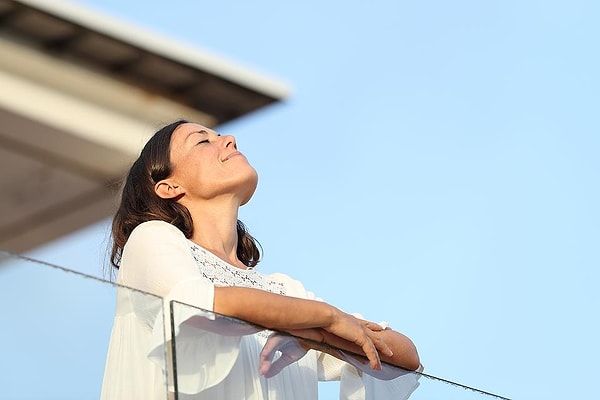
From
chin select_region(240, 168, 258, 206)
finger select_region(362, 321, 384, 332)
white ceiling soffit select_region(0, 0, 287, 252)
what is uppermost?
white ceiling soffit select_region(0, 0, 287, 252)

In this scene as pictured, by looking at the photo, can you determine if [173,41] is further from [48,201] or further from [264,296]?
[264,296]

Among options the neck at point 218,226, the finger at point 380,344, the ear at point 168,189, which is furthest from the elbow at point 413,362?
the ear at point 168,189

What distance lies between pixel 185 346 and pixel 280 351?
10.0 inches

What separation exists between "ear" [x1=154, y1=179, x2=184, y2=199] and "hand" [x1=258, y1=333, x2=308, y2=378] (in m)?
0.65

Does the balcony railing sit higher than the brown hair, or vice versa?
the brown hair

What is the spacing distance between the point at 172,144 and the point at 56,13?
18.3 ft

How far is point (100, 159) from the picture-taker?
9.53 metres

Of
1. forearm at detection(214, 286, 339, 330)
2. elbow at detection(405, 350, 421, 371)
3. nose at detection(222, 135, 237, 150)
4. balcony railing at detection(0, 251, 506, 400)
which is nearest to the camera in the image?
balcony railing at detection(0, 251, 506, 400)

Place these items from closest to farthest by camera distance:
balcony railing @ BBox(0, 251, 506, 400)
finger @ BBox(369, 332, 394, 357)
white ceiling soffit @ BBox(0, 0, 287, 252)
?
balcony railing @ BBox(0, 251, 506, 400) < finger @ BBox(369, 332, 394, 357) < white ceiling soffit @ BBox(0, 0, 287, 252)

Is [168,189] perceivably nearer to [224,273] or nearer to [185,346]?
[224,273]

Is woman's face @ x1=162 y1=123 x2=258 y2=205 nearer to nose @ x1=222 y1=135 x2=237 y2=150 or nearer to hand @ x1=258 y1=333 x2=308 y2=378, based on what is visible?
nose @ x1=222 y1=135 x2=237 y2=150

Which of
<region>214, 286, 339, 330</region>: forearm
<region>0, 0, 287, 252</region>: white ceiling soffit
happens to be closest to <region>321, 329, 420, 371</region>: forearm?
<region>214, 286, 339, 330</region>: forearm

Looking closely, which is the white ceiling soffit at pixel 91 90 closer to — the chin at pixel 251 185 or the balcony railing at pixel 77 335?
the chin at pixel 251 185

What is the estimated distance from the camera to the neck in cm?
306
